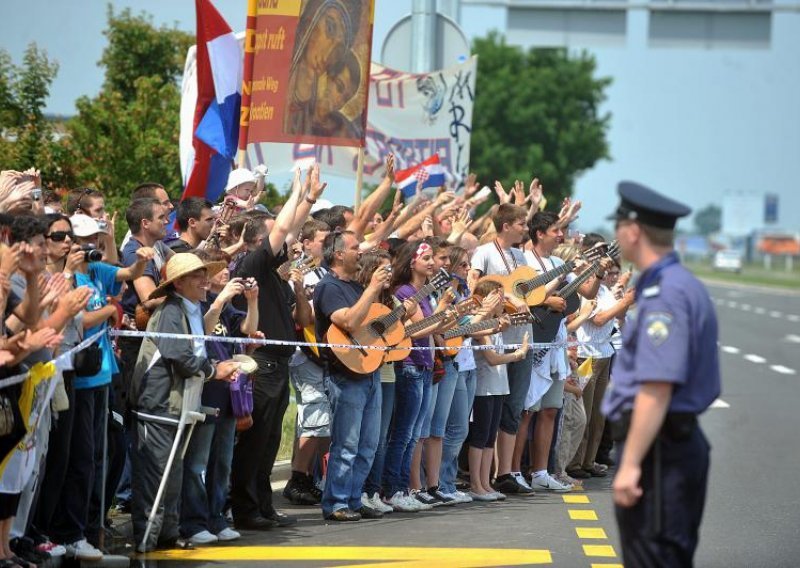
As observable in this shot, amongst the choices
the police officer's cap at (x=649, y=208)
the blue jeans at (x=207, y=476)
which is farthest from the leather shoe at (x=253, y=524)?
the police officer's cap at (x=649, y=208)

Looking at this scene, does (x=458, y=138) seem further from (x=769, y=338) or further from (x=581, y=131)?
(x=581, y=131)

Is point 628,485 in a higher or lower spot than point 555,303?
lower

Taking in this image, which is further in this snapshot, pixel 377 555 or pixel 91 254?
pixel 377 555

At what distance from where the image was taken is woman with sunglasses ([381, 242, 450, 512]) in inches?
461

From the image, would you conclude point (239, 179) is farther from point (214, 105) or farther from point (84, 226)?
point (84, 226)

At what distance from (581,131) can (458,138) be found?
153 ft

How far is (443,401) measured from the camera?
1221cm

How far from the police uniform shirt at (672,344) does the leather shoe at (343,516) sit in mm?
4998

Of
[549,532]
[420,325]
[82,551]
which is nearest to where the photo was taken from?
[82,551]

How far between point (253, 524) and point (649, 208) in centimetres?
526

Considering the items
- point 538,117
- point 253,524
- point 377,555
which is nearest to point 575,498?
point 253,524

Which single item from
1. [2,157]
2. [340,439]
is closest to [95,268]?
[340,439]

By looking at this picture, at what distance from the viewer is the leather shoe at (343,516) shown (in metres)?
11.2

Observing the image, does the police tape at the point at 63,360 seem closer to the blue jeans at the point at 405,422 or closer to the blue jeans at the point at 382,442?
the blue jeans at the point at 382,442
